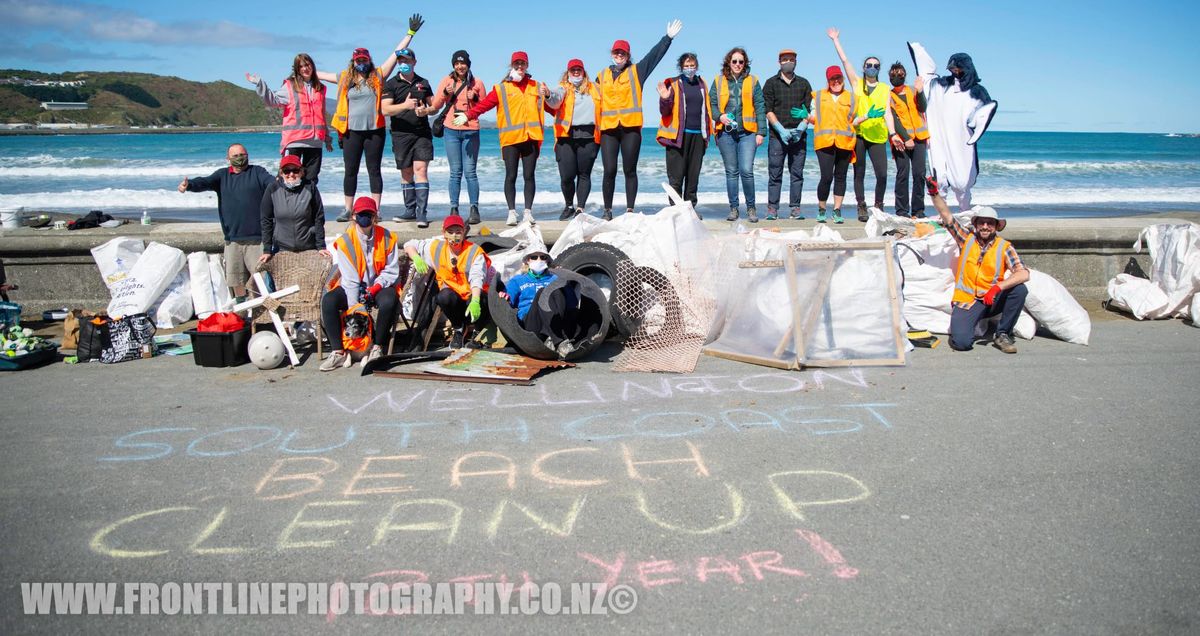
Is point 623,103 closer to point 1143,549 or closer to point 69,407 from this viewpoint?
point 69,407

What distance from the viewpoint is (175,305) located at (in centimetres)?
750

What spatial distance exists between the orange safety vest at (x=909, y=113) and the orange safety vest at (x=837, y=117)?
52cm

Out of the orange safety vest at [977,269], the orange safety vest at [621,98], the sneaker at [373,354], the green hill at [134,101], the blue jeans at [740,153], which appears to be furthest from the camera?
the green hill at [134,101]

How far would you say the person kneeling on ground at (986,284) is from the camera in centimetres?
655

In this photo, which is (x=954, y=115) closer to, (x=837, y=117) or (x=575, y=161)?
(x=837, y=117)

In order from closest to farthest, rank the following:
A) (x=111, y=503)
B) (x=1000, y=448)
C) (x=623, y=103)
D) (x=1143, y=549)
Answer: (x=1143, y=549) < (x=111, y=503) < (x=1000, y=448) < (x=623, y=103)

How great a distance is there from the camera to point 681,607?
2.91 m

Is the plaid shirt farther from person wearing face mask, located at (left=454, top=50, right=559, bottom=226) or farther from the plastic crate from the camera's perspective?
the plastic crate

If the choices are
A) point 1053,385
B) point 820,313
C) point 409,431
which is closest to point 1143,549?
point 1053,385

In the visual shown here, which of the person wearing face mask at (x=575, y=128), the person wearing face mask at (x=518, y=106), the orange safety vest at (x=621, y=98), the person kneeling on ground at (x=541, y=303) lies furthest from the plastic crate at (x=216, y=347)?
the orange safety vest at (x=621, y=98)

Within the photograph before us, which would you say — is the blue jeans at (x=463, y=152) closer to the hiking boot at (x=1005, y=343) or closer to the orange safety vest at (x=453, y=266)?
the orange safety vest at (x=453, y=266)

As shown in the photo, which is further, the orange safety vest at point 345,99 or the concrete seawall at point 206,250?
the orange safety vest at point 345,99

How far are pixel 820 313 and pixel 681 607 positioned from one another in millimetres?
3699

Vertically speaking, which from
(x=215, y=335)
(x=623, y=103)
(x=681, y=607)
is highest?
(x=623, y=103)
